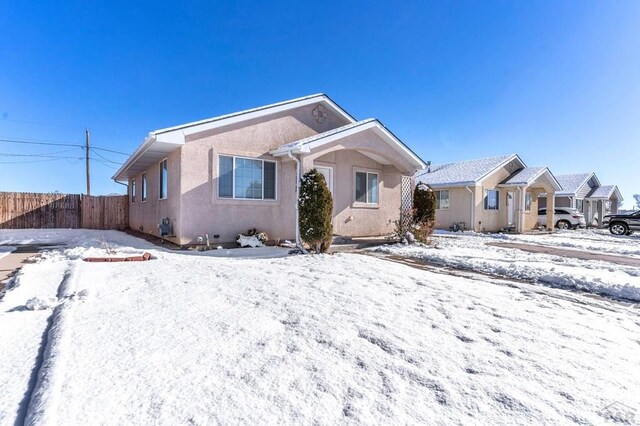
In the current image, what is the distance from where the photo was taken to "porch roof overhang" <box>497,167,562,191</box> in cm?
1906

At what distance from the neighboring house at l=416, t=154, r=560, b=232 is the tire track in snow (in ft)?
62.4

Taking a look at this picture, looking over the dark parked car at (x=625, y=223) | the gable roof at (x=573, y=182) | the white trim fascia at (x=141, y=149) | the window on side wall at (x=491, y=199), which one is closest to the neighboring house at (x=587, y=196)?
the gable roof at (x=573, y=182)

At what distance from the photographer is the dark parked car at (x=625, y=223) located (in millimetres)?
18141

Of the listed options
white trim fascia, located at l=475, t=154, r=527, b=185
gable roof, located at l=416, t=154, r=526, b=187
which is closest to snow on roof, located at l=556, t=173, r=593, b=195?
white trim fascia, located at l=475, t=154, r=527, b=185

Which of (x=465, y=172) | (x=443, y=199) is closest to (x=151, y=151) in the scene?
(x=443, y=199)

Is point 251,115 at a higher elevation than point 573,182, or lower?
higher

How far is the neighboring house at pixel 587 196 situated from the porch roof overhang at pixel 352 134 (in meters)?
21.5

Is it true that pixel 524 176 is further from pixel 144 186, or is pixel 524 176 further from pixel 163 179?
pixel 144 186

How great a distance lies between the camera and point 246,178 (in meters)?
10.3

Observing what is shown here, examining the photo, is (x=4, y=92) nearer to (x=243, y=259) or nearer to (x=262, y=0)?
(x=262, y=0)

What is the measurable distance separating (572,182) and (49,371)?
116 ft

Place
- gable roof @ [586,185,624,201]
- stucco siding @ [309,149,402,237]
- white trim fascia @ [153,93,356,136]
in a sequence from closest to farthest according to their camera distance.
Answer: white trim fascia @ [153,93,356,136] < stucco siding @ [309,149,402,237] < gable roof @ [586,185,624,201]

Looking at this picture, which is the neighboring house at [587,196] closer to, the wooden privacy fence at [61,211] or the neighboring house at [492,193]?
the neighboring house at [492,193]

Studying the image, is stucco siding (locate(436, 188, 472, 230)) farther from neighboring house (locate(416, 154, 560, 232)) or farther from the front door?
the front door
